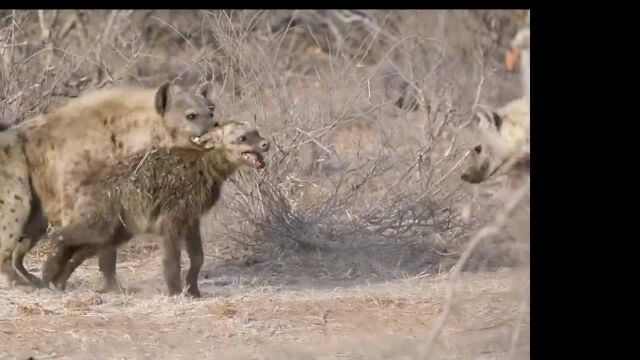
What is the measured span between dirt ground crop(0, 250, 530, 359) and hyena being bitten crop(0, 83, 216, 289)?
30 centimetres

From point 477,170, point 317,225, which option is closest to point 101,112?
point 317,225

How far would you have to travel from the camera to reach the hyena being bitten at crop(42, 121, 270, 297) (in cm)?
626

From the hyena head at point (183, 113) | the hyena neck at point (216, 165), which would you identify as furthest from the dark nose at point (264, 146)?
the hyena head at point (183, 113)

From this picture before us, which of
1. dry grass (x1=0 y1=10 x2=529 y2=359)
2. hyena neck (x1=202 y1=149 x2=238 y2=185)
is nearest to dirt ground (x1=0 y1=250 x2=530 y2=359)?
dry grass (x1=0 y1=10 x2=529 y2=359)

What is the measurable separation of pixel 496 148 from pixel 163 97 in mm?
1684

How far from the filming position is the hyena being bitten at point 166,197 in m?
6.26

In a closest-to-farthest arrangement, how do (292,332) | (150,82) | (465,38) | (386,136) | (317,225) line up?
(292,332) → (317,225) → (386,136) → (150,82) → (465,38)

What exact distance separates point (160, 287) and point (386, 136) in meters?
1.91

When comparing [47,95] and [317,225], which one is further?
[47,95]

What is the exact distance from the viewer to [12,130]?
6.51 m

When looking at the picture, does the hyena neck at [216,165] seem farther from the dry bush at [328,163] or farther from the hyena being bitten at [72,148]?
the dry bush at [328,163]

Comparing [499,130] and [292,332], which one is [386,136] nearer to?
[499,130]

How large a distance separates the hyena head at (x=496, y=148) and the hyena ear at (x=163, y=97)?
1548mm

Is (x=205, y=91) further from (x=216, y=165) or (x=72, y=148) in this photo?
(x=72, y=148)
